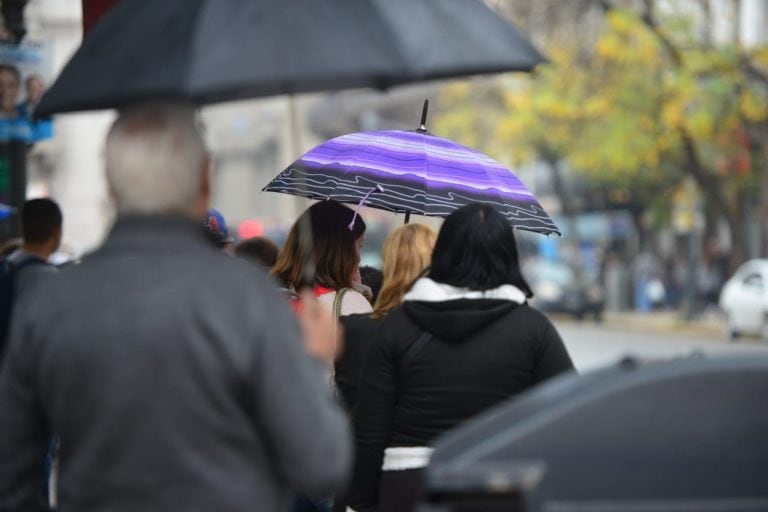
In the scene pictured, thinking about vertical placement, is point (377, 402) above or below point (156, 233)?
below

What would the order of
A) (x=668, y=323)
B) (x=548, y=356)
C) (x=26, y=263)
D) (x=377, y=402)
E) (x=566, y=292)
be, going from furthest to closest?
(x=566, y=292) < (x=668, y=323) < (x=26, y=263) < (x=377, y=402) < (x=548, y=356)

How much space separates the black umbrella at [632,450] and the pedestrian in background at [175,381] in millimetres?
284

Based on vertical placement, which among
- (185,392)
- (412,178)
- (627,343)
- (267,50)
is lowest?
(627,343)

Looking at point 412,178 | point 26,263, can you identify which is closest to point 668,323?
point 26,263

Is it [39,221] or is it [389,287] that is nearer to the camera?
[389,287]

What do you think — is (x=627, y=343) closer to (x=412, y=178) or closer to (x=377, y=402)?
(x=412, y=178)

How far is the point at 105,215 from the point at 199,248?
184 ft

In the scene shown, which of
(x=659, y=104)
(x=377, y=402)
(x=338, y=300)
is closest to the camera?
(x=377, y=402)

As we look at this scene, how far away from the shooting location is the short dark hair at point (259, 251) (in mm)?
9477

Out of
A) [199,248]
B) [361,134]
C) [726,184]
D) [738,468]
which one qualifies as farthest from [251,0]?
[726,184]

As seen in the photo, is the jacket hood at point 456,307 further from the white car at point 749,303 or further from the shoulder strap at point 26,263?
the white car at point 749,303

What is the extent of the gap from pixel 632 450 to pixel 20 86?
9.68 m

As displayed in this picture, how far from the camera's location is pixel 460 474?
306 cm

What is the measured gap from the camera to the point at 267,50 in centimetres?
395
